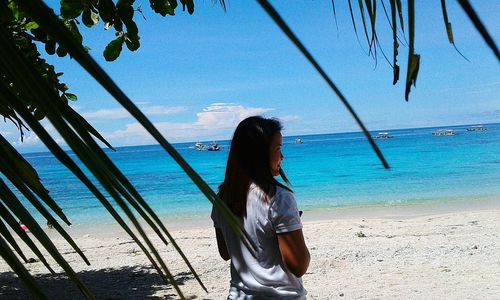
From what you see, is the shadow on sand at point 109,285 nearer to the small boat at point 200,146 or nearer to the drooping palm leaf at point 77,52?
the drooping palm leaf at point 77,52

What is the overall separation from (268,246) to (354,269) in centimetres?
556

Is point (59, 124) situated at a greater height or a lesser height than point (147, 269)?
greater

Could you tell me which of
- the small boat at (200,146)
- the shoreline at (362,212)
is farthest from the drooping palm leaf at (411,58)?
the small boat at (200,146)

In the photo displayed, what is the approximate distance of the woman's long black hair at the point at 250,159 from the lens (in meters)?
2.14

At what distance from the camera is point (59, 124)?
324mm

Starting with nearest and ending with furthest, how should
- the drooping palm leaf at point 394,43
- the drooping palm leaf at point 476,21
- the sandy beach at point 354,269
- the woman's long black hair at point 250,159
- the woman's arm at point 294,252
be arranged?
the drooping palm leaf at point 476,21
the drooping palm leaf at point 394,43
the woman's arm at point 294,252
the woman's long black hair at point 250,159
the sandy beach at point 354,269

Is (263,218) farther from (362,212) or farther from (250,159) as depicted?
(362,212)

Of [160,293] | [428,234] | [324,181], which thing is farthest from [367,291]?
[324,181]

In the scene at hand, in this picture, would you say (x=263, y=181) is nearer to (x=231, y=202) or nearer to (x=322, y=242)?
(x=231, y=202)

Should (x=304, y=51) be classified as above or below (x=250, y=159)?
above

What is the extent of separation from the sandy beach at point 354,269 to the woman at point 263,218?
4.24 m

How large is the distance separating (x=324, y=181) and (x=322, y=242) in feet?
78.0

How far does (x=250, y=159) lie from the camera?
218 cm

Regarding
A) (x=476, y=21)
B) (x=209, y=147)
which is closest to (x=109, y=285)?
(x=476, y=21)
